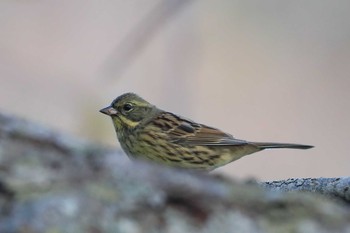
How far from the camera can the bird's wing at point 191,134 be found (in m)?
5.40

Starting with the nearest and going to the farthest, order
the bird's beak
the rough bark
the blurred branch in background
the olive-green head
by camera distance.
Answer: the rough bark < the blurred branch in background < the bird's beak < the olive-green head

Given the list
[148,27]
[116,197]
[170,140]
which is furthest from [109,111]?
[116,197]

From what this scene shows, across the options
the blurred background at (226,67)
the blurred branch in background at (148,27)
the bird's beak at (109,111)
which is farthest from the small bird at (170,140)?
the blurred background at (226,67)

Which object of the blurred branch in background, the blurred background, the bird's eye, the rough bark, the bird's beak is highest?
the blurred background

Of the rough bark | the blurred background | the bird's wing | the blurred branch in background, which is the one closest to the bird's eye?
the bird's wing

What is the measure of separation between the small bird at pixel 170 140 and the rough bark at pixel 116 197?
3269mm

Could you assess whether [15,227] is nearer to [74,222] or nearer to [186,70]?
[74,222]

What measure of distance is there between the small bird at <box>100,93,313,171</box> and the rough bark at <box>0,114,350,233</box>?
3.27 m

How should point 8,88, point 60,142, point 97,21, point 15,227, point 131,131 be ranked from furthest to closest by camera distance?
point 97,21, point 8,88, point 131,131, point 60,142, point 15,227

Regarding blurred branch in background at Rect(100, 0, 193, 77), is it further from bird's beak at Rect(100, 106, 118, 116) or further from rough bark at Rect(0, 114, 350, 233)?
rough bark at Rect(0, 114, 350, 233)

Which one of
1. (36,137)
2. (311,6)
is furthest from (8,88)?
(36,137)

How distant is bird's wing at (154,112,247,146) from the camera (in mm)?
5398

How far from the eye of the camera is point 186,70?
7004 millimetres

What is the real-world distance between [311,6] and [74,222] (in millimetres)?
9930
